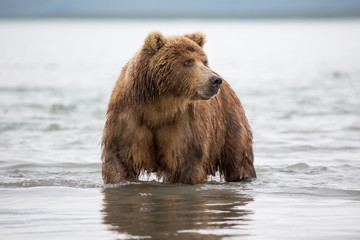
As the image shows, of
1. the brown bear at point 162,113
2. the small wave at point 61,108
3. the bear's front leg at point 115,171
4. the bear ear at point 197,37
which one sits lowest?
the bear's front leg at point 115,171

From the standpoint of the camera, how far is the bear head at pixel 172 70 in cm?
714

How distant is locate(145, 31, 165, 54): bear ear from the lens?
720cm

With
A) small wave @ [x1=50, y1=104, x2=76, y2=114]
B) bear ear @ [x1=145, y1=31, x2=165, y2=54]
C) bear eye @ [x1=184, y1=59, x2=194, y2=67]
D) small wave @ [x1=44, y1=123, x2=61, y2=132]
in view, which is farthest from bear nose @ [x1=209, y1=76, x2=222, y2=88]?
small wave @ [x1=50, y1=104, x2=76, y2=114]

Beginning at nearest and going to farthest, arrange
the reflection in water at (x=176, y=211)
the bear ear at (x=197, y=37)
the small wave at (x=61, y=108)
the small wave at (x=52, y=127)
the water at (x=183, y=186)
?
1. the reflection in water at (x=176, y=211)
2. the water at (x=183, y=186)
3. the bear ear at (x=197, y=37)
4. the small wave at (x=52, y=127)
5. the small wave at (x=61, y=108)

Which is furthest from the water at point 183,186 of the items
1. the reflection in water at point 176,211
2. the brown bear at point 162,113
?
the brown bear at point 162,113

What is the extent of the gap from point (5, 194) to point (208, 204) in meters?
2.10

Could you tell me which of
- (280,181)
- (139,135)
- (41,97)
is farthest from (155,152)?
(41,97)

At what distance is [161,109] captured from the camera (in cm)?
732

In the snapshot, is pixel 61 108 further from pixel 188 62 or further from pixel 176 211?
pixel 176 211

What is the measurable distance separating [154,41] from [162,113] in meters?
0.72

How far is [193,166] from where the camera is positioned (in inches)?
300

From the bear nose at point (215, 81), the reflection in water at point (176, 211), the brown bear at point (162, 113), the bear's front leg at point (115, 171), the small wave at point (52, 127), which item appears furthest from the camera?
the small wave at point (52, 127)

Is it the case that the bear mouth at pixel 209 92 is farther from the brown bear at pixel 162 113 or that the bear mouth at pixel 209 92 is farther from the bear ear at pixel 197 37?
the bear ear at pixel 197 37

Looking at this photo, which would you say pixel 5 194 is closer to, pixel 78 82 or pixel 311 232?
pixel 311 232
